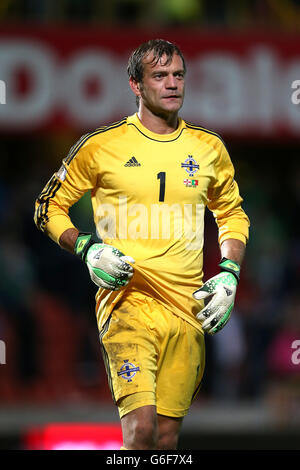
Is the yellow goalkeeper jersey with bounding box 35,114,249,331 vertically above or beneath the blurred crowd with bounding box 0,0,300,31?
beneath

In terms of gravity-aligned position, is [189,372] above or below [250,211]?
above

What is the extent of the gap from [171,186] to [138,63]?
2.08 feet

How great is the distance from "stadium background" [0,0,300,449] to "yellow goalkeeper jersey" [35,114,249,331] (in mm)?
3829

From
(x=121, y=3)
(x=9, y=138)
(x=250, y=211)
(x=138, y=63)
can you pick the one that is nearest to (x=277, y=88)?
(x=250, y=211)

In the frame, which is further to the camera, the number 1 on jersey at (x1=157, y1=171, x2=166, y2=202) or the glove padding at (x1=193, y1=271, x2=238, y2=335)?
the number 1 on jersey at (x1=157, y1=171, x2=166, y2=202)

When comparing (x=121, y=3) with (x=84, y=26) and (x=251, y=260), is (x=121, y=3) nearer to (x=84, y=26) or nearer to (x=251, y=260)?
(x=84, y=26)

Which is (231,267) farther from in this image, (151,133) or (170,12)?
(170,12)

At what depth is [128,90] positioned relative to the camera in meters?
10.5

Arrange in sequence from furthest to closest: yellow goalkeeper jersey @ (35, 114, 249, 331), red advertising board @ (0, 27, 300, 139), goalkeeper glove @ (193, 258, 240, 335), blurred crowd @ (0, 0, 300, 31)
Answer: blurred crowd @ (0, 0, 300, 31) < red advertising board @ (0, 27, 300, 139) < yellow goalkeeper jersey @ (35, 114, 249, 331) < goalkeeper glove @ (193, 258, 240, 335)

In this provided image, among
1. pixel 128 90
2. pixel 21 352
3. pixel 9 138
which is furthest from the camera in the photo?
pixel 9 138

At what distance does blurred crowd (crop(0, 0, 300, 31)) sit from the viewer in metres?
11.0

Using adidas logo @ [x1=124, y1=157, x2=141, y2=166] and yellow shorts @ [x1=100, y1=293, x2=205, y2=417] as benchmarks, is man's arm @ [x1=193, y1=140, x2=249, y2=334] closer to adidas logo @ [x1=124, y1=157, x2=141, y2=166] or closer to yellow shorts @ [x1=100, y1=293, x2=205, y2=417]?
yellow shorts @ [x1=100, y1=293, x2=205, y2=417]

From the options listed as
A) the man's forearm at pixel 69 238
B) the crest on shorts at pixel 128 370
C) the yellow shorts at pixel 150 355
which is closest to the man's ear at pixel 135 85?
the man's forearm at pixel 69 238

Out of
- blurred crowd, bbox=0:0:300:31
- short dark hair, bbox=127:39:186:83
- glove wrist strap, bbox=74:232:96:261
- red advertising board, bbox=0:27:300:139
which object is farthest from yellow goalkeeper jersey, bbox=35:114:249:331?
blurred crowd, bbox=0:0:300:31
